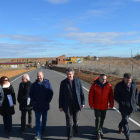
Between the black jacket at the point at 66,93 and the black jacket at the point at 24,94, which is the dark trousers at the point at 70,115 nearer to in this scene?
the black jacket at the point at 66,93

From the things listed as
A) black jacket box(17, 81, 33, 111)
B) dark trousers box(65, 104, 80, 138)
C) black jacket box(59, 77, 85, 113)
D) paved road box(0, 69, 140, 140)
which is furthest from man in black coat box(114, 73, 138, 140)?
black jacket box(17, 81, 33, 111)

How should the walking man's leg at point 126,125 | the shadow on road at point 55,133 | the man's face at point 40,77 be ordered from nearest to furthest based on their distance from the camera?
the walking man's leg at point 126,125 < the man's face at point 40,77 < the shadow on road at point 55,133

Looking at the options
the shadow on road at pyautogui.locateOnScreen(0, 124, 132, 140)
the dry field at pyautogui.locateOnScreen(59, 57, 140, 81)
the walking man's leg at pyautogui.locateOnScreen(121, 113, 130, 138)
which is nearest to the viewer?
the walking man's leg at pyautogui.locateOnScreen(121, 113, 130, 138)

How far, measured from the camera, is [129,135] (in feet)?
15.4

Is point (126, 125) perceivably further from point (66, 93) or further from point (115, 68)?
point (115, 68)

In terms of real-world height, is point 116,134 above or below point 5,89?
below

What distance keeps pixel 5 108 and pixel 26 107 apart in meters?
0.57

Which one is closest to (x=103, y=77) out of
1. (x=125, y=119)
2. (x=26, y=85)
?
(x=125, y=119)

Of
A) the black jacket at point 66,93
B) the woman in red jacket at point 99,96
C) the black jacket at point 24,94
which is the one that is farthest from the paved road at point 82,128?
the black jacket at point 66,93

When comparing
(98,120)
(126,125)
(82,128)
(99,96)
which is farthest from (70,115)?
(126,125)

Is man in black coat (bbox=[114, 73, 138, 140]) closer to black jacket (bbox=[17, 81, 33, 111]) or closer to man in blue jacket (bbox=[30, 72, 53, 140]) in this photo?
man in blue jacket (bbox=[30, 72, 53, 140])

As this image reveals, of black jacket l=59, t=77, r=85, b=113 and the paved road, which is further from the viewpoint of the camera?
the paved road

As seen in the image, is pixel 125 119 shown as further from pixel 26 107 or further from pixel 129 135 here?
pixel 26 107

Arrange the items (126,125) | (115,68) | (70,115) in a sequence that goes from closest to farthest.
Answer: (126,125) → (70,115) → (115,68)
